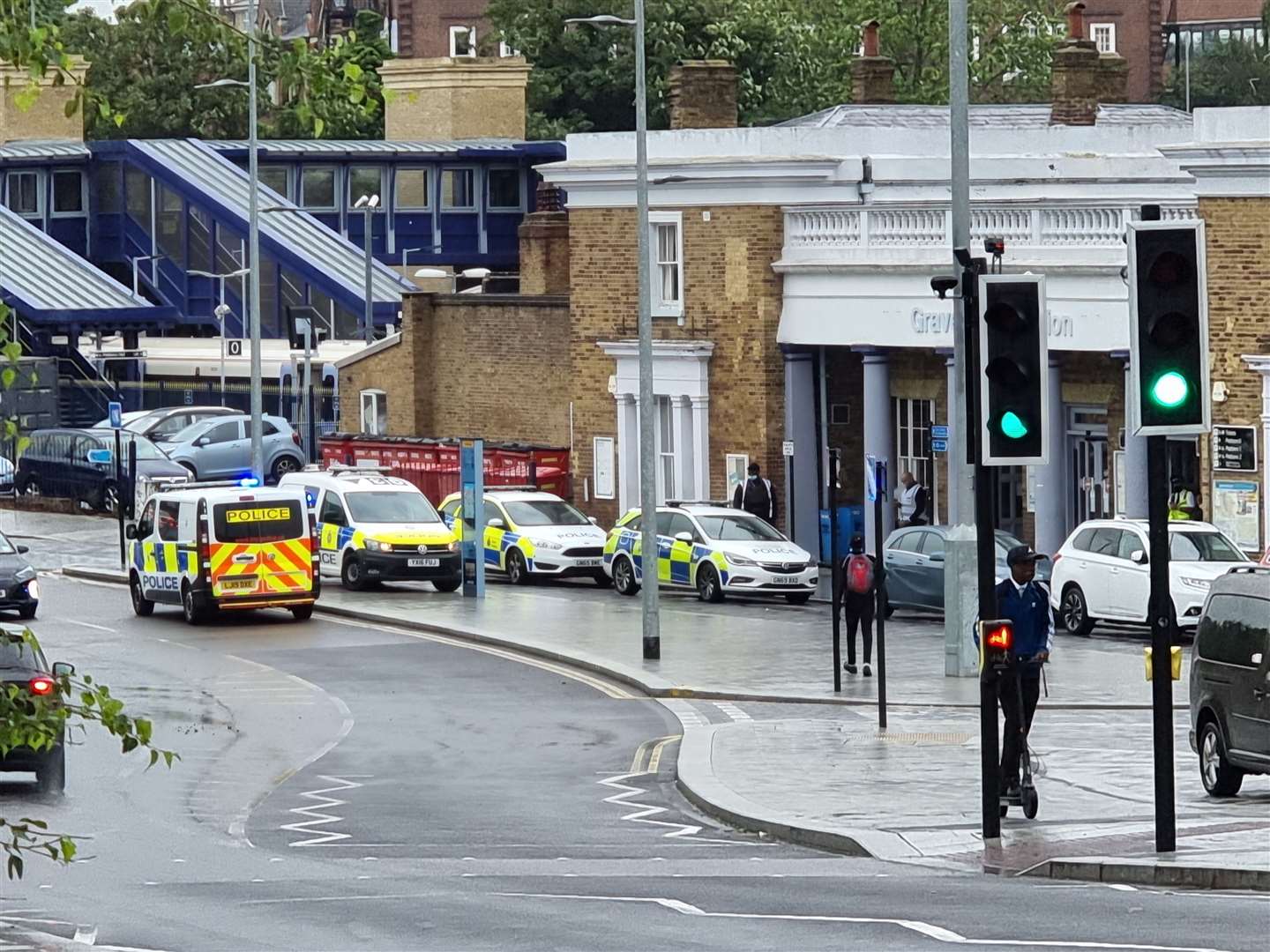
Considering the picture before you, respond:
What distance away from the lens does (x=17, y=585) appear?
36875mm

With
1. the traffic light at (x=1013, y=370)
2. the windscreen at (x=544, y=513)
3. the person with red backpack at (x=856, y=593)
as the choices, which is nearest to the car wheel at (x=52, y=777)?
the traffic light at (x=1013, y=370)

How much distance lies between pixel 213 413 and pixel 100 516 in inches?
228

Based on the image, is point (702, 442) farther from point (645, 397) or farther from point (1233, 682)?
point (1233, 682)

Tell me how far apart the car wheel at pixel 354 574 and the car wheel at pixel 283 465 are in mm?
16813

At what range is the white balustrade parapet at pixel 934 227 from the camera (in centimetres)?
3928

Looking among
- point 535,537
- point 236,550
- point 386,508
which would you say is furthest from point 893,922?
point 535,537

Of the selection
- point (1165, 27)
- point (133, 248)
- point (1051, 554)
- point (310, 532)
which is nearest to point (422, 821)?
point (310, 532)

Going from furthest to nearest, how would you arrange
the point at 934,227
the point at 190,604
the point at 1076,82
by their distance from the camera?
the point at 1076,82 < the point at 934,227 < the point at 190,604

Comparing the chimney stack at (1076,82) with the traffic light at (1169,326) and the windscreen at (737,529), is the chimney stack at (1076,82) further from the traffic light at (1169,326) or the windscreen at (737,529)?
the traffic light at (1169,326)

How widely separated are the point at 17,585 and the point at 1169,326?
24096 millimetres

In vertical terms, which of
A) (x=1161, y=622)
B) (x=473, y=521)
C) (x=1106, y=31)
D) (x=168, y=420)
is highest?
(x=1106, y=31)

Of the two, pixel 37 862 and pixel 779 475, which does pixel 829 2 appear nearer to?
pixel 779 475

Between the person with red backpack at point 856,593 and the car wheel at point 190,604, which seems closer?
the person with red backpack at point 856,593

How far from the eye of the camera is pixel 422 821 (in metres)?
20.0
